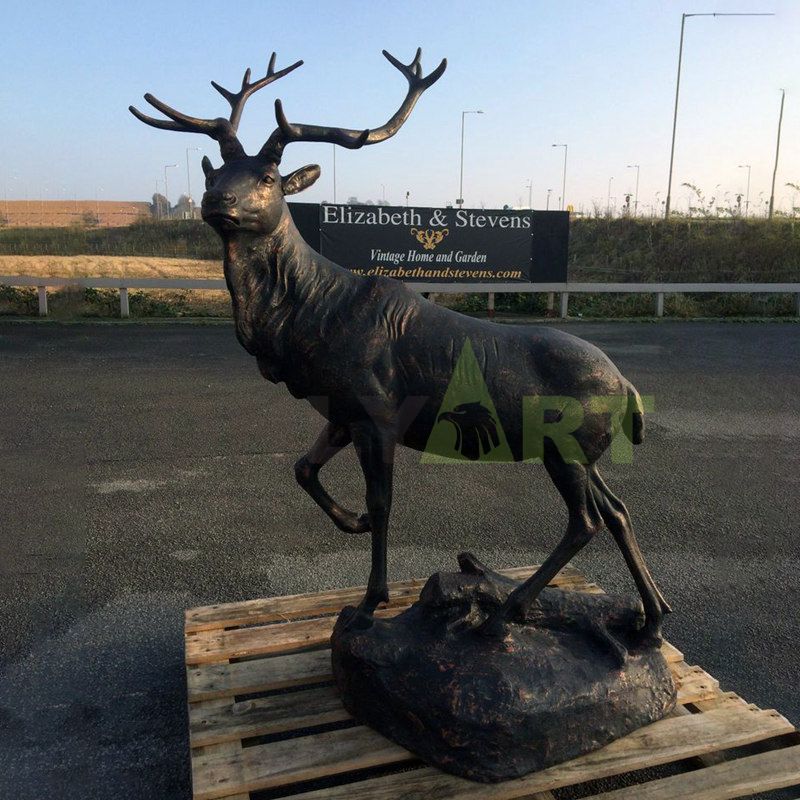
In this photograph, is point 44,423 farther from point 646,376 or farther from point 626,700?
point 646,376

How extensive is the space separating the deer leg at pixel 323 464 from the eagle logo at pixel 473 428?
51cm

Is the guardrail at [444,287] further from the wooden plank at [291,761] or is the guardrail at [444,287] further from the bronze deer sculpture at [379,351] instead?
the wooden plank at [291,761]

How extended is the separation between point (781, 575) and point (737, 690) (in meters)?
1.51

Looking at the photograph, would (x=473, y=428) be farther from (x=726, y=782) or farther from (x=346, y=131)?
(x=726, y=782)

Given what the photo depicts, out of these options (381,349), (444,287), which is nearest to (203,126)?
(381,349)

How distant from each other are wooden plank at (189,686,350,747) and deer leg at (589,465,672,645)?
1396 millimetres

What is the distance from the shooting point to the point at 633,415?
3244 millimetres

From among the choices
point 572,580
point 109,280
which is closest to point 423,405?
point 572,580

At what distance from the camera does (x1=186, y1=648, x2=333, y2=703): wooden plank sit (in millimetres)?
3363

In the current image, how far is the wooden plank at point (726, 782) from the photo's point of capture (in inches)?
112

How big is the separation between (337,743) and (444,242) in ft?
40.8

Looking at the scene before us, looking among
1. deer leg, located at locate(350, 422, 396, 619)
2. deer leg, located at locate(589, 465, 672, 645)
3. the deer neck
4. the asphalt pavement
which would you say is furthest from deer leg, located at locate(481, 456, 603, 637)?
the asphalt pavement

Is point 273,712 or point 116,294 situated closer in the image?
point 273,712

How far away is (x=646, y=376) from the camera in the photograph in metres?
10.5
